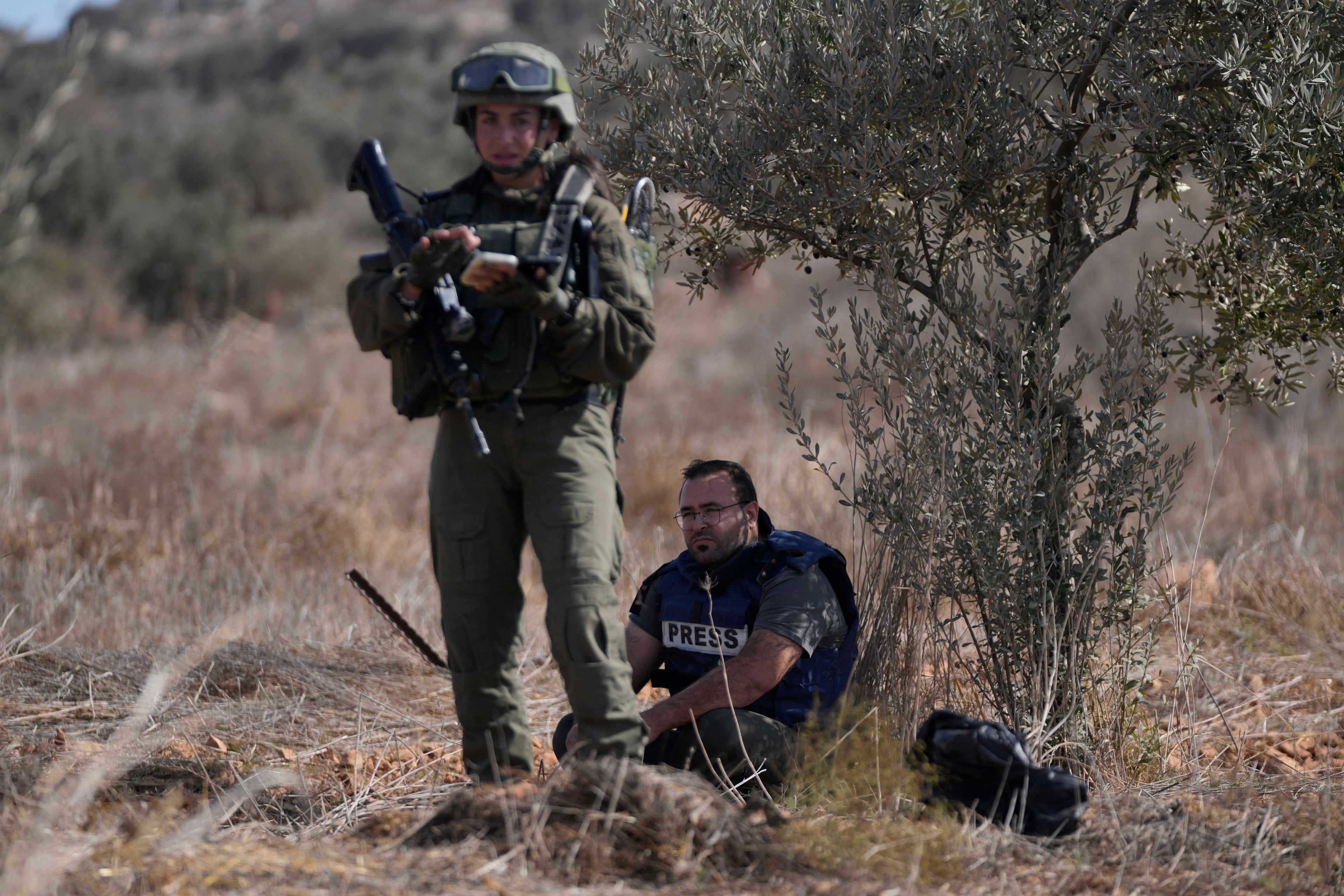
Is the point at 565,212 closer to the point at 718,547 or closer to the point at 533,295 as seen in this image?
the point at 533,295

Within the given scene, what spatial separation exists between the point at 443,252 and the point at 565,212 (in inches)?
13.6

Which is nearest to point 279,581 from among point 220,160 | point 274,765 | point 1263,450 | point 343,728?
point 343,728

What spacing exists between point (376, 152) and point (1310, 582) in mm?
5287

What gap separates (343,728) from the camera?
4699 mm

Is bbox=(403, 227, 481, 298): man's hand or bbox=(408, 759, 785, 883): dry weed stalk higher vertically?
→ bbox=(403, 227, 481, 298): man's hand

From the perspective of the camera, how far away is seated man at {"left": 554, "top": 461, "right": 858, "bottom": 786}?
3812 millimetres

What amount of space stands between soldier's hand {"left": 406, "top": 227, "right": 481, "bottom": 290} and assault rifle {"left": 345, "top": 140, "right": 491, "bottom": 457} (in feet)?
0.41

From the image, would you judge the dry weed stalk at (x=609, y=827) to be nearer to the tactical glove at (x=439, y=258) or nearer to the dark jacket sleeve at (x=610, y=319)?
the dark jacket sleeve at (x=610, y=319)

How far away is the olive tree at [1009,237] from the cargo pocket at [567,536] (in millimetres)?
1181

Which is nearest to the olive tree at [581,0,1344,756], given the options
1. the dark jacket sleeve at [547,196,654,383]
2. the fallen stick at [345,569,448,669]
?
the dark jacket sleeve at [547,196,654,383]

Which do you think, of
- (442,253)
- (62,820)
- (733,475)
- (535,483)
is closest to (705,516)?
(733,475)

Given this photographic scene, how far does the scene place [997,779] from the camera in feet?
11.0

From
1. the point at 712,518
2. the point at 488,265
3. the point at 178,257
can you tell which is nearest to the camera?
the point at 488,265

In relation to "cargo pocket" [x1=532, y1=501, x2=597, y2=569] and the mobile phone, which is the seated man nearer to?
"cargo pocket" [x1=532, y1=501, x2=597, y2=569]
